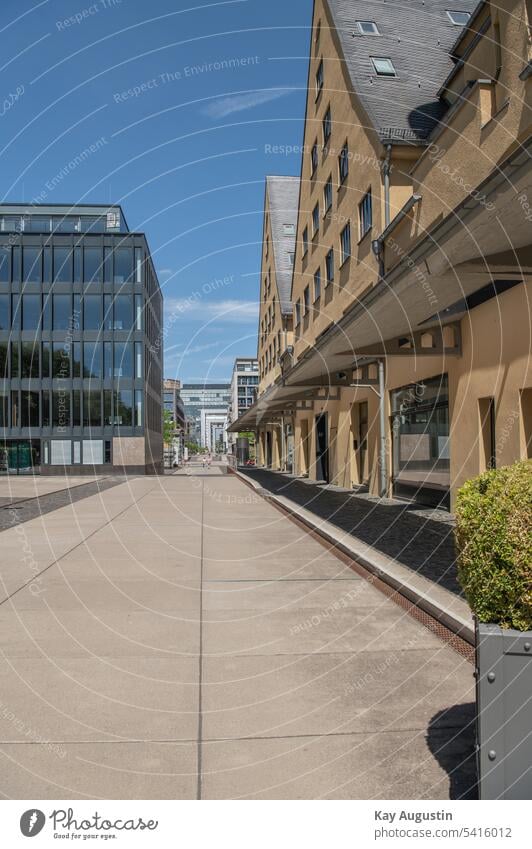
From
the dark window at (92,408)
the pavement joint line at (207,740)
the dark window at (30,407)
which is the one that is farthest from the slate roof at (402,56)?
the dark window at (30,407)

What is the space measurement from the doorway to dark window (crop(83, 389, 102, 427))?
89.2ft

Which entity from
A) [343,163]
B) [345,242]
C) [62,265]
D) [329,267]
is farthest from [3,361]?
[343,163]

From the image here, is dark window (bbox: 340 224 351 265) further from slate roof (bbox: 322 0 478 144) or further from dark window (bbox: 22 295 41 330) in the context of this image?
dark window (bbox: 22 295 41 330)

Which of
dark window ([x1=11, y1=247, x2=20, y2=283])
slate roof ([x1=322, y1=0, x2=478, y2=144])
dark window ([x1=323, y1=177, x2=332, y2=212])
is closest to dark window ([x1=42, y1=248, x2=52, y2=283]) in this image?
dark window ([x1=11, y1=247, x2=20, y2=283])

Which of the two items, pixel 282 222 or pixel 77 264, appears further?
pixel 77 264

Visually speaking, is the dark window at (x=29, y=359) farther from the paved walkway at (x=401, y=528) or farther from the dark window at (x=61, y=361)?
the paved walkway at (x=401, y=528)

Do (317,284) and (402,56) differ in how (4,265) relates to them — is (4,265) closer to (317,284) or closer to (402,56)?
(317,284)

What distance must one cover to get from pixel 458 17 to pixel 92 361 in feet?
122

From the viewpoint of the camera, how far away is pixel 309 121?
33.6 metres

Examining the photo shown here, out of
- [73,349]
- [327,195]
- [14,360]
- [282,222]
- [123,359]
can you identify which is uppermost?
[282,222]

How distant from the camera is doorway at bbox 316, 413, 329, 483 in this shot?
103 feet

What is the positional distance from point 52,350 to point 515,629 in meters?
57.1

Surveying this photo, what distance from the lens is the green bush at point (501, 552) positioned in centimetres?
318

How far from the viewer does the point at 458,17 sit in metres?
27.8
